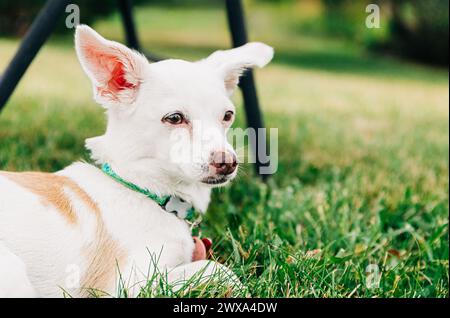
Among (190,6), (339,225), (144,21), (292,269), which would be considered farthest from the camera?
(190,6)

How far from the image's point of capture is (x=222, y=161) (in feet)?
4.65

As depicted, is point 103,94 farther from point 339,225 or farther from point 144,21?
point 144,21

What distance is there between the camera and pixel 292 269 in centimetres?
Result: 174

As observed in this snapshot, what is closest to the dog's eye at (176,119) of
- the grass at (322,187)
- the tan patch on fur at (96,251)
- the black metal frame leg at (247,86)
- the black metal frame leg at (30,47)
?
the tan patch on fur at (96,251)

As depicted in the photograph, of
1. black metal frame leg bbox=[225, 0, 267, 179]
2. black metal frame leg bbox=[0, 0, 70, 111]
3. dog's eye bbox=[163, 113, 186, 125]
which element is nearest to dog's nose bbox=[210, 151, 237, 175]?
dog's eye bbox=[163, 113, 186, 125]

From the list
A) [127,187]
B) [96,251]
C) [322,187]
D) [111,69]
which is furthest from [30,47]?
[322,187]

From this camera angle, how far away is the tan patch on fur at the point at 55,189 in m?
1.47

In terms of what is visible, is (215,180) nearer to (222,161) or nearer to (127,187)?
(222,161)

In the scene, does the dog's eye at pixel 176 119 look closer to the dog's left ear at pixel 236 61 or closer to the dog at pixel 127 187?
the dog at pixel 127 187

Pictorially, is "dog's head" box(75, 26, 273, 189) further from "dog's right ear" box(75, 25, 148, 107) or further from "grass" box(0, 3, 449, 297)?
"grass" box(0, 3, 449, 297)

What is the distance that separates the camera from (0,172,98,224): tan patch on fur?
1.47 metres

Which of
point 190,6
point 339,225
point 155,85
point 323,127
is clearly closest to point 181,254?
point 155,85

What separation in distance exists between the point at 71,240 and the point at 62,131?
6.09ft

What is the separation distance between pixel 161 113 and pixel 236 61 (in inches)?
10.4
